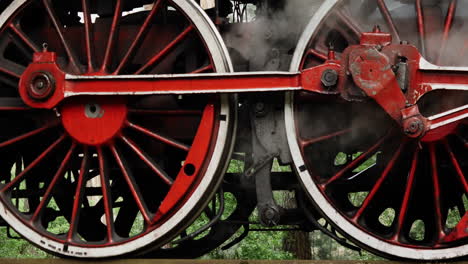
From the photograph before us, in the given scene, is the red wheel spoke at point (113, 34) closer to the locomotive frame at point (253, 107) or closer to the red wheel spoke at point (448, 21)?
the locomotive frame at point (253, 107)

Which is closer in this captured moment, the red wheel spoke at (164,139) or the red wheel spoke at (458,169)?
the red wheel spoke at (458,169)

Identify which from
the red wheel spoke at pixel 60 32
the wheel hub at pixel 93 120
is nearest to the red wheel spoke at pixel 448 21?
the wheel hub at pixel 93 120

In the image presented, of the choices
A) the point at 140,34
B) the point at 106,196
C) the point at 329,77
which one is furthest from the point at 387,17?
the point at 106,196

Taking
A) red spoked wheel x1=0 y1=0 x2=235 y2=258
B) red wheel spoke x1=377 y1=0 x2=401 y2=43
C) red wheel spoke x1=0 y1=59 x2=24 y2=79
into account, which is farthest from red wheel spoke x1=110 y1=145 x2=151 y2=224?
red wheel spoke x1=377 y1=0 x2=401 y2=43

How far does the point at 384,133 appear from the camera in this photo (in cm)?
372

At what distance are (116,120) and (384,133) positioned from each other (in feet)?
4.81

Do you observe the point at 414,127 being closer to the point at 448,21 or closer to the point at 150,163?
the point at 448,21

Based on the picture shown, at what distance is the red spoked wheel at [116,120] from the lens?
11.6 ft

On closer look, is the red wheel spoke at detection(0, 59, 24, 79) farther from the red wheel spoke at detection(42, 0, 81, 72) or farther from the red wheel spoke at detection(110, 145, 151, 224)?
the red wheel spoke at detection(110, 145, 151, 224)

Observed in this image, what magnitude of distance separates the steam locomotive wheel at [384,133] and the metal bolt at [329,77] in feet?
0.36

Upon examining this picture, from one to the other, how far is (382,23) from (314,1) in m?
0.40

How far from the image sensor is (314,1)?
3838mm

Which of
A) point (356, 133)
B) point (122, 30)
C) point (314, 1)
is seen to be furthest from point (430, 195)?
point (122, 30)

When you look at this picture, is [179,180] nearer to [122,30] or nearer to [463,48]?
[122,30]
